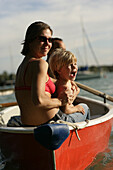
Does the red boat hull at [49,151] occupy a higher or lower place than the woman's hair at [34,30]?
lower

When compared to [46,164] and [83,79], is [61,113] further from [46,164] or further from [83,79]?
[83,79]

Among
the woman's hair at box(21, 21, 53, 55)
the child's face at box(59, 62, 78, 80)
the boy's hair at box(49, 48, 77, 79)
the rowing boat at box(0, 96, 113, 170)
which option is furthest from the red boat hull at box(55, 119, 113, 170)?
the woman's hair at box(21, 21, 53, 55)

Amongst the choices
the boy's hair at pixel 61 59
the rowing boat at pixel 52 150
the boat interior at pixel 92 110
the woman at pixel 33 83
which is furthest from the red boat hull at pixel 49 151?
the boat interior at pixel 92 110

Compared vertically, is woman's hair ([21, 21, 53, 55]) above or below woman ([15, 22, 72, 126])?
above

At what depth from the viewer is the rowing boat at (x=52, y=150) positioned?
2.58 meters

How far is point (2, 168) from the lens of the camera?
3.37 meters

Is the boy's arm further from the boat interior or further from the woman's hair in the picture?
the boat interior

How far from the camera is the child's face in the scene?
277cm

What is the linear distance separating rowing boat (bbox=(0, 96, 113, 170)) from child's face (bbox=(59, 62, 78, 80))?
53 cm

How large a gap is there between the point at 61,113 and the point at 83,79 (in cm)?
3596

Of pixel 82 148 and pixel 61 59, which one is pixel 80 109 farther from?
pixel 61 59

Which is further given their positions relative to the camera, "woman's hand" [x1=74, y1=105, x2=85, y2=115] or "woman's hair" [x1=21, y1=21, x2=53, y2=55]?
"woman's hand" [x1=74, y1=105, x2=85, y2=115]

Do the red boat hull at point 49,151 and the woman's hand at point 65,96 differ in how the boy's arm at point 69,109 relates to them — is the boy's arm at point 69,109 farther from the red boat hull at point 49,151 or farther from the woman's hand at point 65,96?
the red boat hull at point 49,151

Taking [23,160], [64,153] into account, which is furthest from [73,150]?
[23,160]
